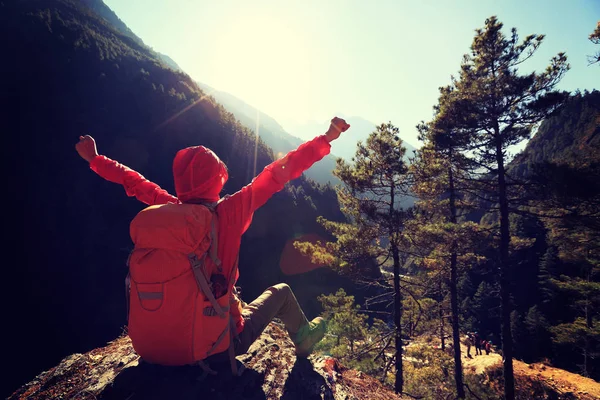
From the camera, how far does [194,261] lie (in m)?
1.67

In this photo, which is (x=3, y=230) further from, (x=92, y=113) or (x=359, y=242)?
(x=359, y=242)

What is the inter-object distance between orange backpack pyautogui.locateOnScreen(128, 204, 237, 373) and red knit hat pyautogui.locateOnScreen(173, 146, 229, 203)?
15cm

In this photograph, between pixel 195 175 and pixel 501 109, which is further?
pixel 501 109

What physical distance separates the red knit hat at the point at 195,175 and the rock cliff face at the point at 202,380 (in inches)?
54.2

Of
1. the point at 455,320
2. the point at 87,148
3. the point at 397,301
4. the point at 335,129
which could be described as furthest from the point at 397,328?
the point at 87,148

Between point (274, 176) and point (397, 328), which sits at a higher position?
point (274, 176)

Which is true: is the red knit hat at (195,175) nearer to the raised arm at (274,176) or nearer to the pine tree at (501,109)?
the raised arm at (274,176)

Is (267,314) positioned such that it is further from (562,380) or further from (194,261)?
(562,380)

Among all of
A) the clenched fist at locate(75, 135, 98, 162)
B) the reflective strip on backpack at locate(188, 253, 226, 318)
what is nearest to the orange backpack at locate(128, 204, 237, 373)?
the reflective strip on backpack at locate(188, 253, 226, 318)

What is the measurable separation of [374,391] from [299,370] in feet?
4.13

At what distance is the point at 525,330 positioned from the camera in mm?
30188

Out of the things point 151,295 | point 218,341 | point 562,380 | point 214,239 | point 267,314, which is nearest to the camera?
point 151,295

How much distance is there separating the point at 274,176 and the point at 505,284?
9.91 metres

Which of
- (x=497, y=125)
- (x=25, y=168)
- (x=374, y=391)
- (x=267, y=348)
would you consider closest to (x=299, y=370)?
(x=267, y=348)
